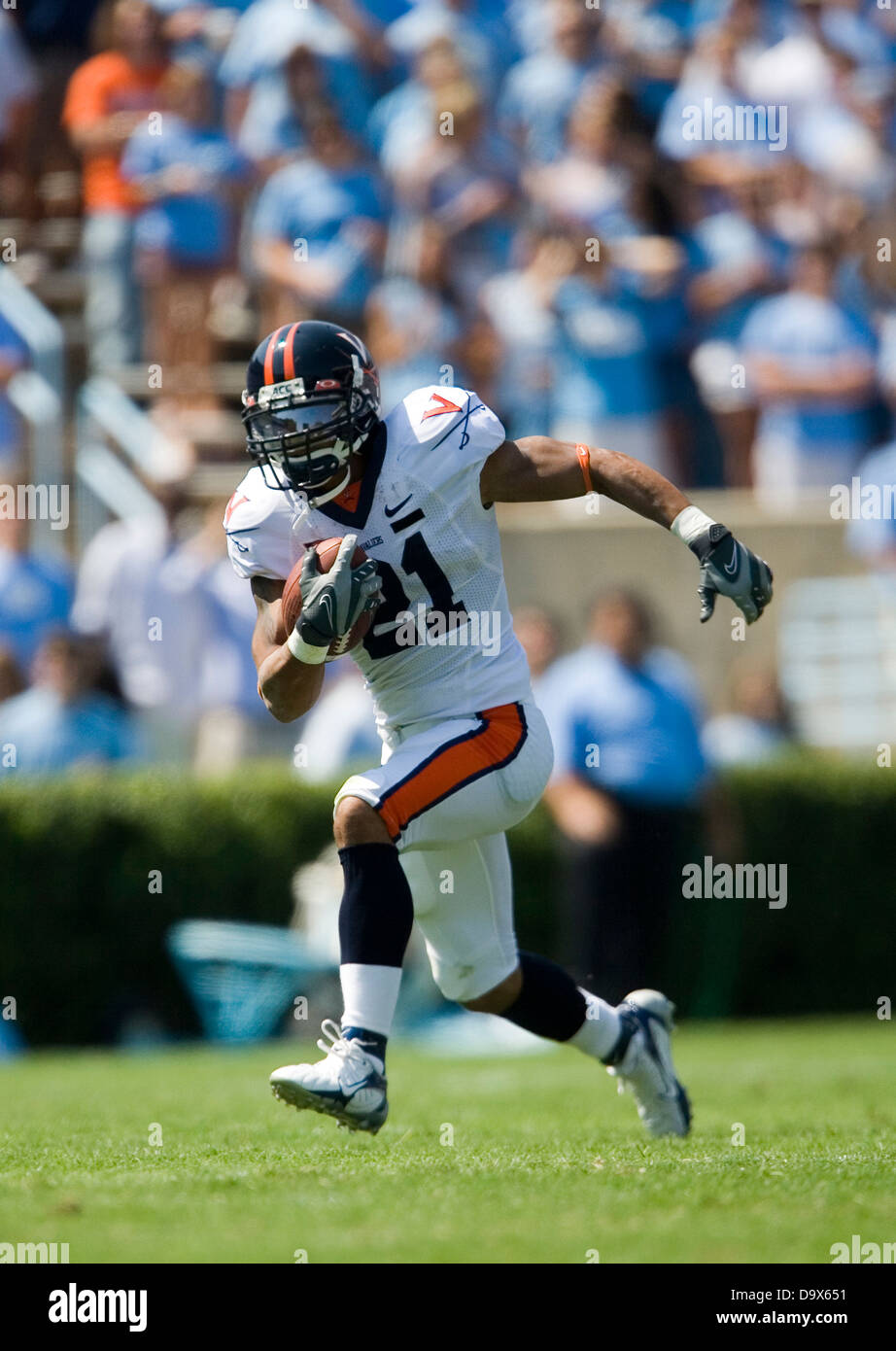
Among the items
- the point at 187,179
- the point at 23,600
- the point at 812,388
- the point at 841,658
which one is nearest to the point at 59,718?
the point at 23,600

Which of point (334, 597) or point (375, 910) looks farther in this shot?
point (375, 910)

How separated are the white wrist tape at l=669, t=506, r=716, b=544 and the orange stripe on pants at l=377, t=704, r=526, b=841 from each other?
2.16 feet

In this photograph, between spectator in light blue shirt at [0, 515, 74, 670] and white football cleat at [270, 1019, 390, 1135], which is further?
spectator in light blue shirt at [0, 515, 74, 670]

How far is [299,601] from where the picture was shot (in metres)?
4.75

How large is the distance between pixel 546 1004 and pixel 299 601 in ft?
4.64

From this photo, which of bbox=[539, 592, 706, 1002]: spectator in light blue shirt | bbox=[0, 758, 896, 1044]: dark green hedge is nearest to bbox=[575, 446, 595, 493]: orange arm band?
bbox=[539, 592, 706, 1002]: spectator in light blue shirt

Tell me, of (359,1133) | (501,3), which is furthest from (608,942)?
(501,3)

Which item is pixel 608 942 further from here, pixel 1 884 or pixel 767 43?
pixel 767 43

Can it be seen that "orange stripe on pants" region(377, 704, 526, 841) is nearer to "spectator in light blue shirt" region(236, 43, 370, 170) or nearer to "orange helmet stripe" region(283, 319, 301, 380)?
"orange helmet stripe" region(283, 319, 301, 380)

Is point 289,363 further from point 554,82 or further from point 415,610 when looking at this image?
point 554,82

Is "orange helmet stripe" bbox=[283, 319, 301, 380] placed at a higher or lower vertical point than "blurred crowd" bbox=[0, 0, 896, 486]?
lower

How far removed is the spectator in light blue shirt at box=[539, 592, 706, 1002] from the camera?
9.40 metres

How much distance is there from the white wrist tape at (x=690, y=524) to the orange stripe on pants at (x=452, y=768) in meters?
0.66

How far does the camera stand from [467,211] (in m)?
11.7
